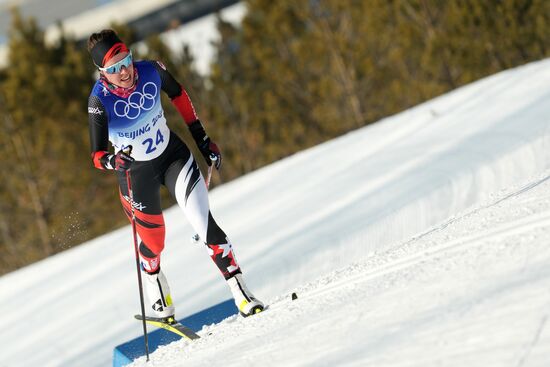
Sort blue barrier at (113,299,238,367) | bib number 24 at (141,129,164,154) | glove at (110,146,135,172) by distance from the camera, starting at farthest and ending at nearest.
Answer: blue barrier at (113,299,238,367) → bib number 24 at (141,129,164,154) → glove at (110,146,135,172)

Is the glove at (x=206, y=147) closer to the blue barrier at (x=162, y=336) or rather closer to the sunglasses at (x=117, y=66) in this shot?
the sunglasses at (x=117, y=66)

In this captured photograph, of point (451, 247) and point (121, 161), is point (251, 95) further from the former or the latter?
Result: point (451, 247)

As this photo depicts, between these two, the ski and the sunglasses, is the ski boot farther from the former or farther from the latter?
the sunglasses

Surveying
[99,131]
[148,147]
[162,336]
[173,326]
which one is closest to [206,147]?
[148,147]

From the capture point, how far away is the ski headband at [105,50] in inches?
147

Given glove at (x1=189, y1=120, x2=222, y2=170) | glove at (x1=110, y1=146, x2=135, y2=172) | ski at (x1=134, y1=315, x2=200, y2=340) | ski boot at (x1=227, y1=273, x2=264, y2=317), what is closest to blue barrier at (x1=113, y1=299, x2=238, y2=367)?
ski at (x1=134, y1=315, x2=200, y2=340)

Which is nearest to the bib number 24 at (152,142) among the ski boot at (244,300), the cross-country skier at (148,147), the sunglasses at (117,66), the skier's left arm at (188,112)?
the cross-country skier at (148,147)

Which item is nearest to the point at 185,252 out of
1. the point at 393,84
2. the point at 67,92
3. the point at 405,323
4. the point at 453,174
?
the point at 453,174

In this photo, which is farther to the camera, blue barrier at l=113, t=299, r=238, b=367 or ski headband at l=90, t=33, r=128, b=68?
blue barrier at l=113, t=299, r=238, b=367

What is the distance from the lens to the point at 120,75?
377 centimetres

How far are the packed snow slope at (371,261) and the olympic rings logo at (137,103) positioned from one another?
1.16 m

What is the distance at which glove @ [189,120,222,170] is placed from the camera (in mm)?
4129

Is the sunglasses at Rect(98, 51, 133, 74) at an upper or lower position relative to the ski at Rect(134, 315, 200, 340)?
upper

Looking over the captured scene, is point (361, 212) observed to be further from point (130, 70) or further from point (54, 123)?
point (54, 123)
